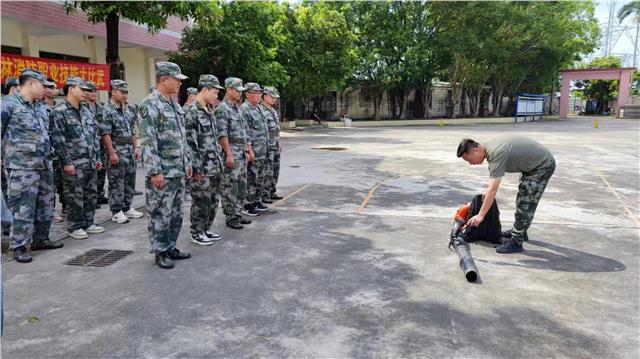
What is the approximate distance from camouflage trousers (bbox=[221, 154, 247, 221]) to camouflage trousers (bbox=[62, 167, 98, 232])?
164 cm

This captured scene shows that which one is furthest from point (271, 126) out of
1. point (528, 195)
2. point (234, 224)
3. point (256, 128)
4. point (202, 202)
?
point (528, 195)

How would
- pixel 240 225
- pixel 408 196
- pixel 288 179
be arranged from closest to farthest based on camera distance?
pixel 240 225 → pixel 408 196 → pixel 288 179

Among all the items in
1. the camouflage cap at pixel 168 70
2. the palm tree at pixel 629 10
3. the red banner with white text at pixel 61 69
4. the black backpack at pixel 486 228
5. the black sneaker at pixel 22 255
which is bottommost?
the black sneaker at pixel 22 255

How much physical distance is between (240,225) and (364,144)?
39.0 feet

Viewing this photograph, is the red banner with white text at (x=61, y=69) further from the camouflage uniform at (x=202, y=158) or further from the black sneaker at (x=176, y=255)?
the black sneaker at (x=176, y=255)

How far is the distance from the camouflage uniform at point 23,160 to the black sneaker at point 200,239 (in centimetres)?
165

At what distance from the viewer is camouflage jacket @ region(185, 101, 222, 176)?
5.10m

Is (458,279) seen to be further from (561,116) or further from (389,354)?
(561,116)

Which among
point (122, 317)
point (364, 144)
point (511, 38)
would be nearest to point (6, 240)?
point (122, 317)

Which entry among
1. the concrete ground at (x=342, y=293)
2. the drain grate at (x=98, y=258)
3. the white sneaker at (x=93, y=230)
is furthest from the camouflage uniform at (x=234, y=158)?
the white sneaker at (x=93, y=230)

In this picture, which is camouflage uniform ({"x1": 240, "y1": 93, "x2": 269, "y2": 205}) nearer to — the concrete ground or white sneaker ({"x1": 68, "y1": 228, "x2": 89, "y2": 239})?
the concrete ground

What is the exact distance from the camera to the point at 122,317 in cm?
338

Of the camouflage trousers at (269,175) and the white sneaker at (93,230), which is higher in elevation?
the camouflage trousers at (269,175)

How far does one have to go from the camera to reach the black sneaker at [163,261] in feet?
14.5
